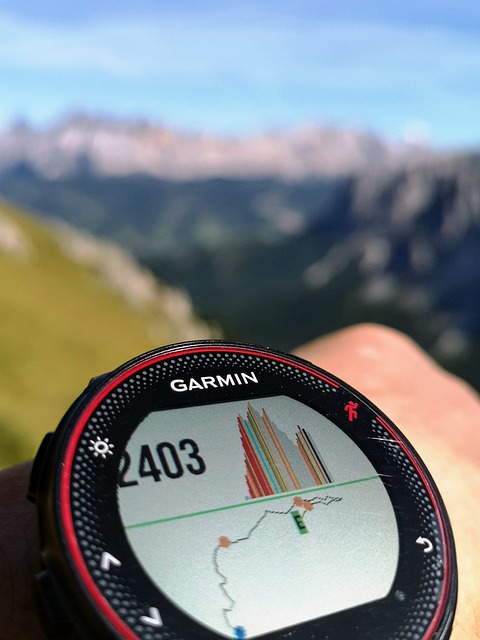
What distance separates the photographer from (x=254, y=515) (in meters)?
1.57

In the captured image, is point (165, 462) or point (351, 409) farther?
point (351, 409)

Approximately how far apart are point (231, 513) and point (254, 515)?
6 cm

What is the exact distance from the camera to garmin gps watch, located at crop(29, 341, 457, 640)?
1334mm

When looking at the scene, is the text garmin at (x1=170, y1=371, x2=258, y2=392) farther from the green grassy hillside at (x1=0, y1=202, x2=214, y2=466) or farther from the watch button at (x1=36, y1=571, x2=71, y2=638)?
the green grassy hillside at (x1=0, y1=202, x2=214, y2=466)

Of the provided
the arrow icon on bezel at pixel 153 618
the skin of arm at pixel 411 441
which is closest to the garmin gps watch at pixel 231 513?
the arrow icon on bezel at pixel 153 618

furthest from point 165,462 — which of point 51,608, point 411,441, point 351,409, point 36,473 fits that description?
point 411,441

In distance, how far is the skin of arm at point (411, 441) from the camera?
181cm

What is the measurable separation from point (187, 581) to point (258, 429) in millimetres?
508

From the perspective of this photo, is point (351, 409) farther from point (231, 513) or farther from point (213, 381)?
point (231, 513)

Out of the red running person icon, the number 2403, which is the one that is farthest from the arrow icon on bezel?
the red running person icon

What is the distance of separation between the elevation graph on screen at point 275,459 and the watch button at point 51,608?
52cm

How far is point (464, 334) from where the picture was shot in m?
110

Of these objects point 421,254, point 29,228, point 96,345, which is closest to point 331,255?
point 421,254

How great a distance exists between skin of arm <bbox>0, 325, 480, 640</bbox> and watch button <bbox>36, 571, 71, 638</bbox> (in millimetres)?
416
